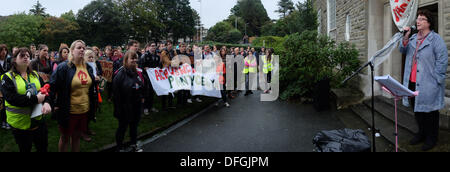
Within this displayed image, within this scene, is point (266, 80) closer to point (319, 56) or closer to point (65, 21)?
point (319, 56)

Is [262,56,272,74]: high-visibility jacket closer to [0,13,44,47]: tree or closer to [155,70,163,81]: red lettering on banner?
[155,70,163,81]: red lettering on banner

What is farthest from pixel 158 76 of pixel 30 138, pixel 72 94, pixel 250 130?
pixel 30 138

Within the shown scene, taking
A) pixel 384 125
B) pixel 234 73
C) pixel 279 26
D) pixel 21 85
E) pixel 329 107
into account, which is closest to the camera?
pixel 21 85

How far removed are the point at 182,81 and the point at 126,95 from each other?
449cm

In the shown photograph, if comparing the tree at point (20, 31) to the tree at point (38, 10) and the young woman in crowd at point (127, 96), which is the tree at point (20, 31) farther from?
the young woman in crowd at point (127, 96)

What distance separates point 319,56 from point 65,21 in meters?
63.6

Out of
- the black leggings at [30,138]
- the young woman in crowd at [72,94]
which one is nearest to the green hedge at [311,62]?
the young woman in crowd at [72,94]

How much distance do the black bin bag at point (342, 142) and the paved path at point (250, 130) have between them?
1.41 meters

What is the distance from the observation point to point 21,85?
163 inches

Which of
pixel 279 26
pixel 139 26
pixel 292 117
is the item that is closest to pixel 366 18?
pixel 292 117

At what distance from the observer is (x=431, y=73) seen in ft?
15.6

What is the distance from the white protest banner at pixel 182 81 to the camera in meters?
9.04

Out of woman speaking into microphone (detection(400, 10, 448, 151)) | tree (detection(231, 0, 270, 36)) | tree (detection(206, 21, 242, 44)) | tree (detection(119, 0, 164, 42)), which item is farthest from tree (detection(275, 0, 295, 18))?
woman speaking into microphone (detection(400, 10, 448, 151))

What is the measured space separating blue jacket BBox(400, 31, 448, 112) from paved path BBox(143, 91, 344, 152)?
6.85 ft
